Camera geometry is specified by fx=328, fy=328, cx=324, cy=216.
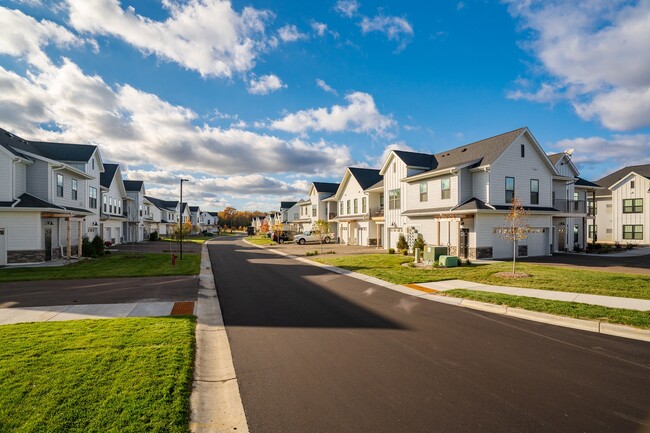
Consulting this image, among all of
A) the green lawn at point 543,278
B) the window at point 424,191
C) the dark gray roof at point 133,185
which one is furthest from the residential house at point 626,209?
the dark gray roof at point 133,185

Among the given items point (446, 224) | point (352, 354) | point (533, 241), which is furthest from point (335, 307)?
point (533, 241)

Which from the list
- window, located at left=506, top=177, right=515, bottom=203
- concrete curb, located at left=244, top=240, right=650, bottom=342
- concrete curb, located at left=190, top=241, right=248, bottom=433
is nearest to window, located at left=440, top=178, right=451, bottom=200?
window, located at left=506, top=177, right=515, bottom=203

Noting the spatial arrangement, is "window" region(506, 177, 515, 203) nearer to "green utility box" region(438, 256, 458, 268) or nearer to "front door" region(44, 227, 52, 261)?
"green utility box" region(438, 256, 458, 268)

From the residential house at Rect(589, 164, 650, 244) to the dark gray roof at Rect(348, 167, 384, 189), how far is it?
76.7 ft

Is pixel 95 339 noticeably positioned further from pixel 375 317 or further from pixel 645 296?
pixel 645 296

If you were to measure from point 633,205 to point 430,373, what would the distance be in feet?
147

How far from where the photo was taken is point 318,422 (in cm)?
426

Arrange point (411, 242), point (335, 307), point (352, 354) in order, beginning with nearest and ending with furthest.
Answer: point (352, 354), point (335, 307), point (411, 242)

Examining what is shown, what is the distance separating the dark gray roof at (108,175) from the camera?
37.6 meters

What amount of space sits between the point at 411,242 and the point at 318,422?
2442 centimetres

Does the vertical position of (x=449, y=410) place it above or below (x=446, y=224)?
below

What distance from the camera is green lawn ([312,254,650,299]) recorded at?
39.4ft

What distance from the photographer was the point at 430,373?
5.72 meters

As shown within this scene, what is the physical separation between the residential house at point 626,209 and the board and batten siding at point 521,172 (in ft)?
47.0
